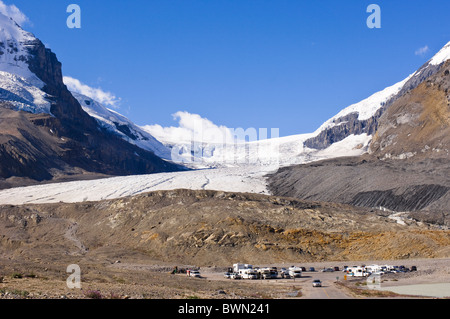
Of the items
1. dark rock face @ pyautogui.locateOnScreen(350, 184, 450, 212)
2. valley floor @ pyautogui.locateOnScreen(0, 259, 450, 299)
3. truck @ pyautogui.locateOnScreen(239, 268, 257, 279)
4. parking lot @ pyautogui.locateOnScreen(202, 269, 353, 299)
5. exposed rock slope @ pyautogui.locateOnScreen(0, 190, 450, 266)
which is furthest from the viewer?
dark rock face @ pyautogui.locateOnScreen(350, 184, 450, 212)

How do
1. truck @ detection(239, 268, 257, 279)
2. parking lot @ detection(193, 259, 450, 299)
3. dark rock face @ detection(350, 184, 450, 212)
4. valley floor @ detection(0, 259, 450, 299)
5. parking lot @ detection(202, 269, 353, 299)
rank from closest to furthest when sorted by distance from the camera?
valley floor @ detection(0, 259, 450, 299)
parking lot @ detection(202, 269, 353, 299)
parking lot @ detection(193, 259, 450, 299)
truck @ detection(239, 268, 257, 279)
dark rock face @ detection(350, 184, 450, 212)

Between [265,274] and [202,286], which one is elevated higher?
[202,286]

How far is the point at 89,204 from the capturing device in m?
87.7

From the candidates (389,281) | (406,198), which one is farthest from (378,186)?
(389,281)

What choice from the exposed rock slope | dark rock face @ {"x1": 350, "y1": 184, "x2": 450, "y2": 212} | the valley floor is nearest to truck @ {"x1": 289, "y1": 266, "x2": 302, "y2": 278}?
the valley floor

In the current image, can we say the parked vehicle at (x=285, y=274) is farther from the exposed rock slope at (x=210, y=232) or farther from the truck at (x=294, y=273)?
the exposed rock slope at (x=210, y=232)

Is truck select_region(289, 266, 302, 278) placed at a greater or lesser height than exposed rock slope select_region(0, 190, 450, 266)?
lesser

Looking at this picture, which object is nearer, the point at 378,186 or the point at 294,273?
the point at 294,273

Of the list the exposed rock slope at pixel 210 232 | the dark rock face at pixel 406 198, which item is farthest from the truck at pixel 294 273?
the dark rock face at pixel 406 198

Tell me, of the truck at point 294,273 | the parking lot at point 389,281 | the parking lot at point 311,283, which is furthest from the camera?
the truck at point 294,273

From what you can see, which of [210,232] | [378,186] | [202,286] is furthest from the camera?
[378,186]

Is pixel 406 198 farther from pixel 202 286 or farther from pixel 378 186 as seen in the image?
pixel 202 286

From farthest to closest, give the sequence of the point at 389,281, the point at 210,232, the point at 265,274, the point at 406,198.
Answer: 1. the point at 406,198
2. the point at 210,232
3. the point at 265,274
4. the point at 389,281

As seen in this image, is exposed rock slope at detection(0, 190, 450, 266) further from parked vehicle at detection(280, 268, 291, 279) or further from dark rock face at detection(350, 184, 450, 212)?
parked vehicle at detection(280, 268, 291, 279)
